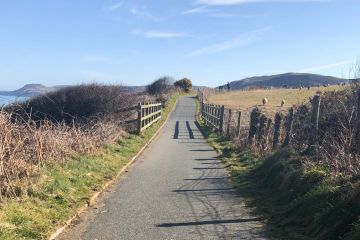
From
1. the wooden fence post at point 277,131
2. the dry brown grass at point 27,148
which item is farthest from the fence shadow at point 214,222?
the wooden fence post at point 277,131

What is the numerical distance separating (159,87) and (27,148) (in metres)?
59.4


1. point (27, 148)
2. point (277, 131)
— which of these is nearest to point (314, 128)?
point (277, 131)

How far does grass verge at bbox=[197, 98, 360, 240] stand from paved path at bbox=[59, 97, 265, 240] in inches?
13.4

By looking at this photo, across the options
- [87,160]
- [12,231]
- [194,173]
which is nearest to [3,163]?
[12,231]

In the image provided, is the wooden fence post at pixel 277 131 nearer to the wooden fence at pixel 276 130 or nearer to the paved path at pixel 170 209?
the wooden fence at pixel 276 130

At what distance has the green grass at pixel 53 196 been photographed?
6.98m

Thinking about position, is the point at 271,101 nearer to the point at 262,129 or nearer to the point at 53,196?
the point at 262,129

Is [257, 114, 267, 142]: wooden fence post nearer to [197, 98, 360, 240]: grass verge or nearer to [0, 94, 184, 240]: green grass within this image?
[197, 98, 360, 240]: grass verge

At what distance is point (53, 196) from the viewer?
29.1 ft

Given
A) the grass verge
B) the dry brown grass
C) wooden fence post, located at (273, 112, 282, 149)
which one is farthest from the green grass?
wooden fence post, located at (273, 112, 282, 149)

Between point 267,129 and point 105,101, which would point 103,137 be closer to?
point 267,129

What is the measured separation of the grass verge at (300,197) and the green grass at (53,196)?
123 inches

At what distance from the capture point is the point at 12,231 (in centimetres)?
668

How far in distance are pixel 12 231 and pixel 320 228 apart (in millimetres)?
4095
